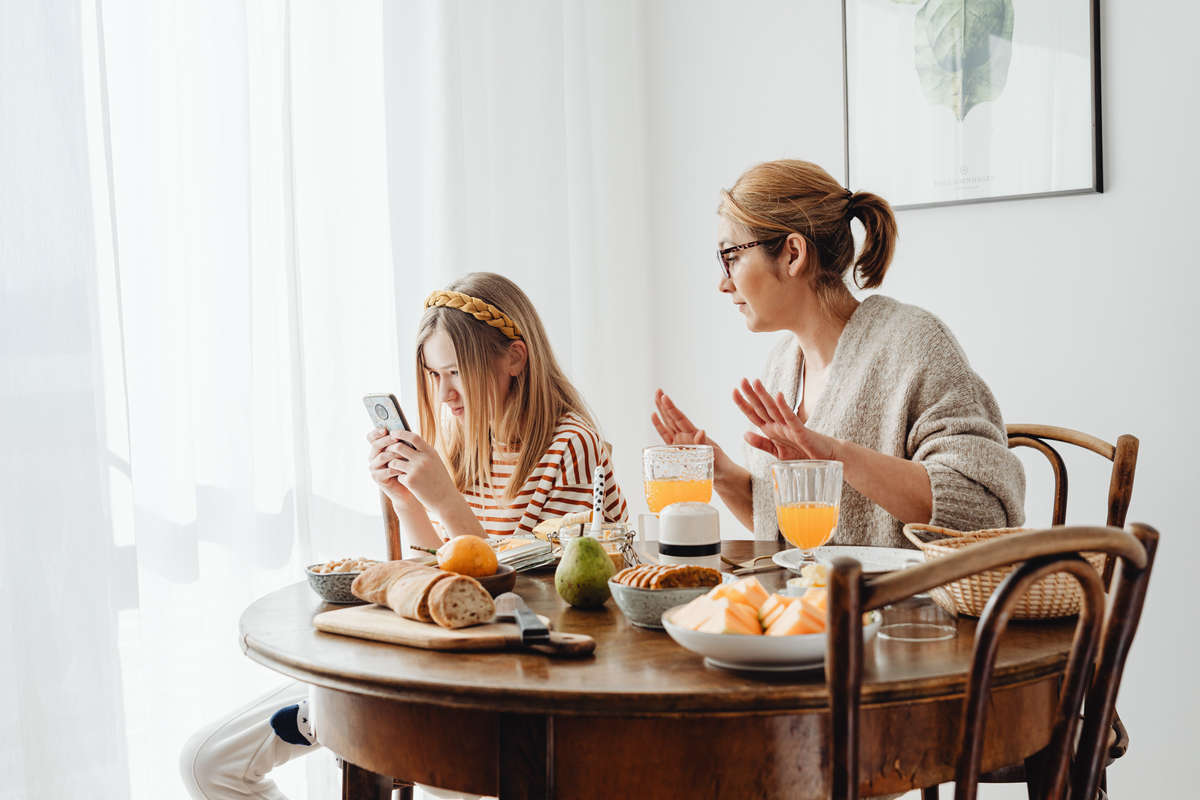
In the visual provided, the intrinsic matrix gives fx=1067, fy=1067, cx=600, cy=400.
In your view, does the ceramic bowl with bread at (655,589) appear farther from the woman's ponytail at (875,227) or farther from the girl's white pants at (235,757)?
the woman's ponytail at (875,227)

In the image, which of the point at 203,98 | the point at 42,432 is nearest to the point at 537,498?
the point at 42,432

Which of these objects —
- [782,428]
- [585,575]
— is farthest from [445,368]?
[585,575]

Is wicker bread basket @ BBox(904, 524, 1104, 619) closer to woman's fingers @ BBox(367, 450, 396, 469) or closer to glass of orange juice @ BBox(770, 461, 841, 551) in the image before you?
glass of orange juice @ BBox(770, 461, 841, 551)

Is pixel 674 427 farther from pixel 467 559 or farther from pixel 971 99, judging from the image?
pixel 971 99

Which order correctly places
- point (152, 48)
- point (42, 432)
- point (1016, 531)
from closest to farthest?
point (1016, 531) < point (42, 432) < point (152, 48)

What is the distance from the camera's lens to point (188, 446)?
1.98 metres

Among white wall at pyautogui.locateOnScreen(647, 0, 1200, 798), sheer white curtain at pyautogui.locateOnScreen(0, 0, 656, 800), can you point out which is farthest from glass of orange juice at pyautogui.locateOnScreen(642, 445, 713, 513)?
white wall at pyautogui.locateOnScreen(647, 0, 1200, 798)

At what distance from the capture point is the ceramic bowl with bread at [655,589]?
1152 millimetres

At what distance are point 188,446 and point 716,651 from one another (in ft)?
4.38

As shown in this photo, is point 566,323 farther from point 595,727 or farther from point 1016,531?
point 595,727

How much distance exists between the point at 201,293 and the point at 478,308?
0.52 meters

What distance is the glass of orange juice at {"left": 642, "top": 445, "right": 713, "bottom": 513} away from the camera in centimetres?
158

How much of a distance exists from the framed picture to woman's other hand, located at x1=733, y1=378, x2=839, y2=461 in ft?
4.12

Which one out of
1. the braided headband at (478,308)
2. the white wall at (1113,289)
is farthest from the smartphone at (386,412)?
the white wall at (1113,289)
